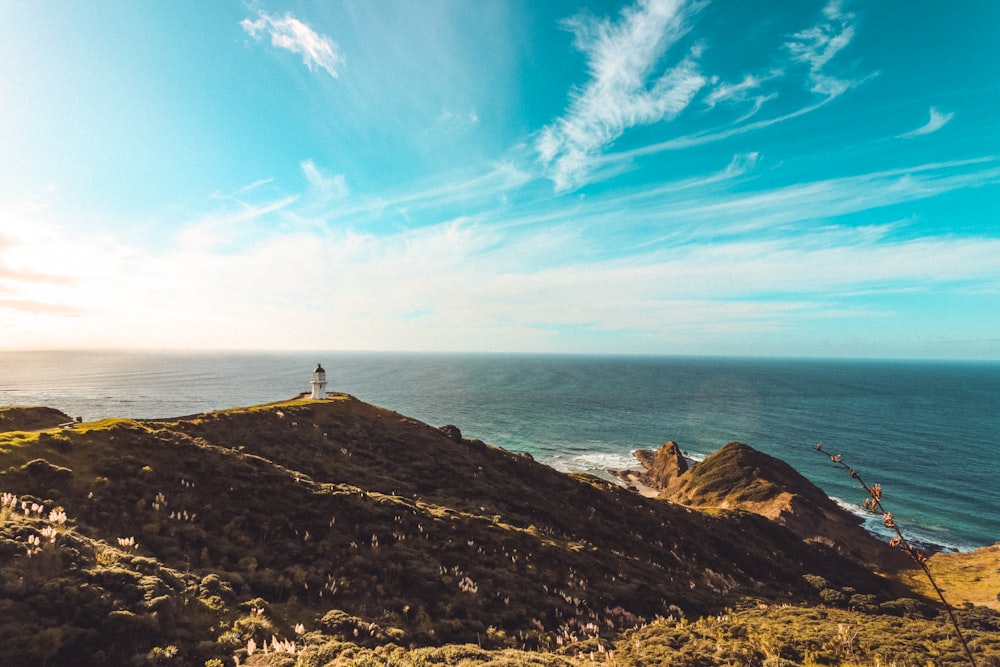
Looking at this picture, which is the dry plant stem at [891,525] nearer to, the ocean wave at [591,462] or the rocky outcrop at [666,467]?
the ocean wave at [591,462]

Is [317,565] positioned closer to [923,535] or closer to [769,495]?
[769,495]

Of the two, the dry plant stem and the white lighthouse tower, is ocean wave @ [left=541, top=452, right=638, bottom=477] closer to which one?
the white lighthouse tower

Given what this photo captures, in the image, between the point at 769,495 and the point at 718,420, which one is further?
the point at 718,420

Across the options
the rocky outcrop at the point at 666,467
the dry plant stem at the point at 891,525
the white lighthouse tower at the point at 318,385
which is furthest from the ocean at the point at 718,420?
the dry plant stem at the point at 891,525

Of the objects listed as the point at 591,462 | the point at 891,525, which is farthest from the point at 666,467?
the point at 891,525

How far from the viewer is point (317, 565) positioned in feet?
65.6

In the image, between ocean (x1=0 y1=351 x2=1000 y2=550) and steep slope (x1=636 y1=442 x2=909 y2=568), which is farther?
ocean (x1=0 y1=351 x2=1000 y2=550)

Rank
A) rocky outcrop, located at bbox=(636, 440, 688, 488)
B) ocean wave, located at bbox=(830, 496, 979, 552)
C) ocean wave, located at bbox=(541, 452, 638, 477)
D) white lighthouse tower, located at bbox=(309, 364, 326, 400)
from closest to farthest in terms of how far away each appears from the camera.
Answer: white lighthouse tower, located at bbox=(309, 364, 326, 400) < ocean wave, located at bbox=(830, 496, 979, 552) < rocky outcrop, located at bbox=(636, 440, 688, 488) < ocean wave, located at bbox=(541, 452, 638, 477)

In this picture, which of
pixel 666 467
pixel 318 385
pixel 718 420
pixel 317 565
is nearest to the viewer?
pixel 317 565

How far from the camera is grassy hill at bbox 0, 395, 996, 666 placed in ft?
44.7

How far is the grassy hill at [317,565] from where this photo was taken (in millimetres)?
13609

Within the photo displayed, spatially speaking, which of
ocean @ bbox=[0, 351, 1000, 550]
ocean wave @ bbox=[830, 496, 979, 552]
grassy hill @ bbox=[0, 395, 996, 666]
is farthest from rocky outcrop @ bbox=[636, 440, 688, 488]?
grassy hill @ bbox=[0, 395, 996, 666]

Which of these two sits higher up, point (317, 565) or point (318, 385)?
point (318, 385)

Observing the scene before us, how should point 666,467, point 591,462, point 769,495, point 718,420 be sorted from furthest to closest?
point 718,420, point 591,462, point 666,467, point 769,495
